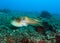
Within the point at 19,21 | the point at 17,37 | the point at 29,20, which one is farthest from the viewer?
the point at 17,37

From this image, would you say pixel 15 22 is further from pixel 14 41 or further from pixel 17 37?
pixel 17 37

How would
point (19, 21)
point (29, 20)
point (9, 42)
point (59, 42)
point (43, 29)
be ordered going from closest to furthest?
→ point (29, 20)
point (19, 21)
point (9, 42)
point (59, 42)
point (43, 29)

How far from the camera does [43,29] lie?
296 inches

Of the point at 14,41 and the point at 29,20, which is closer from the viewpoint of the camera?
the point at 29,20

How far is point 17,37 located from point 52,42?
124cm

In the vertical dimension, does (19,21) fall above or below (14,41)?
above

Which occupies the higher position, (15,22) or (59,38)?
(15,22)

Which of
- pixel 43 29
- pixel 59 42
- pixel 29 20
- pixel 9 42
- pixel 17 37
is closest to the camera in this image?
pixel 29 20

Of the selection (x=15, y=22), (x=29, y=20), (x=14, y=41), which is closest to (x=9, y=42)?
(x=14, y=41)

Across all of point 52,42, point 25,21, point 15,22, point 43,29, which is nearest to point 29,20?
point 25,21

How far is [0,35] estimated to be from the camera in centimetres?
604

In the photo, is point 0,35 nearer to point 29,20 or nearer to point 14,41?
point 14,41

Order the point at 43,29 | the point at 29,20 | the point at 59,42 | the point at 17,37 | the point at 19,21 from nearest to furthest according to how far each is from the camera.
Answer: the point at 29,20 → the point at 19,21 → the point at 59,42 → the point at 17,37 → the point at 43,29

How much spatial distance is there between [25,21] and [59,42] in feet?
5.95
